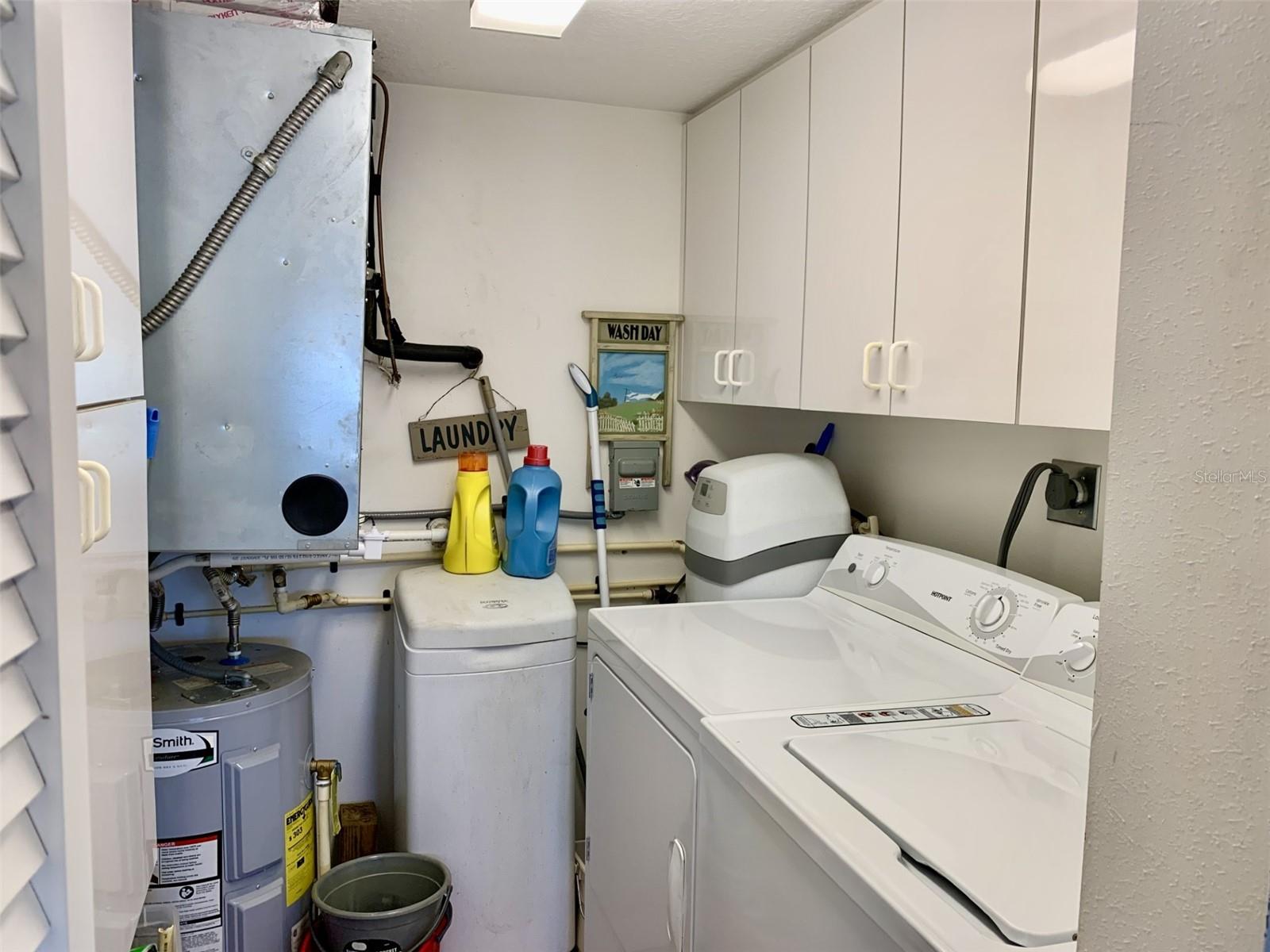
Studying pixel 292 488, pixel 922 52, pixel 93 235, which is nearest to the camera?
pixel 93 235

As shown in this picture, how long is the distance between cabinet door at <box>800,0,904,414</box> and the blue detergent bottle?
0.78 meters

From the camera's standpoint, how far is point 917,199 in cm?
160

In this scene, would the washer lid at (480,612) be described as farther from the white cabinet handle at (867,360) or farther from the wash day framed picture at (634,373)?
the white cabinet handle at (867,360)

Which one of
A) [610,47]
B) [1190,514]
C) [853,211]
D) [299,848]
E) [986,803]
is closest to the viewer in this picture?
[1190,514]

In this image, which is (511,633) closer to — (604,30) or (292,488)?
(292,488)

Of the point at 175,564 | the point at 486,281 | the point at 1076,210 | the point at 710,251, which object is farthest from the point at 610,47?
the point at 175,564

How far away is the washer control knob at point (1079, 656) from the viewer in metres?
1.37

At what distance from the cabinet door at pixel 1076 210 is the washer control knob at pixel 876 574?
2.04 ft

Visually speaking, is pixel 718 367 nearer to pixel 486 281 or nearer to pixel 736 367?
pixel 736 367

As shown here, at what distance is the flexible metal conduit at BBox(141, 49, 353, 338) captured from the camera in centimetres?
163

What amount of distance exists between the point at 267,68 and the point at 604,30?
0.78 m

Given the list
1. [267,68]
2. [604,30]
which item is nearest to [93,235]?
[267,68]

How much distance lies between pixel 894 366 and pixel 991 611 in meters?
0.49

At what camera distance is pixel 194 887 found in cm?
185
